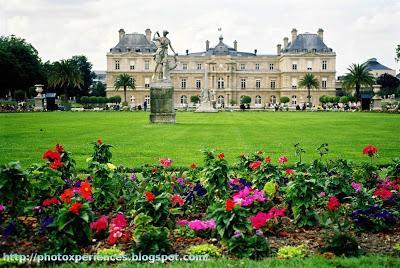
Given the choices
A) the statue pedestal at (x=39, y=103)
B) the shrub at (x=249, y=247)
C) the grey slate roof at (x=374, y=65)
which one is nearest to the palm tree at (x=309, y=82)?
the statue pedestal at (x=39, y=103)

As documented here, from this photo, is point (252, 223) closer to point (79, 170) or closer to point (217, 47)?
point (79, 170)

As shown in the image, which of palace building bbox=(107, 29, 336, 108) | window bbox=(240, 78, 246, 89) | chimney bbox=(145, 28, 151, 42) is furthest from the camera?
window bbox=(240, 78, 246, 89)

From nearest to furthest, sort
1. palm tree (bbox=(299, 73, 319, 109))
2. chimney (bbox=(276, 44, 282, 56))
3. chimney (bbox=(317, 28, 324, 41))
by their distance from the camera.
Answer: palm tree (bbox=(299, 73, 319, 109)) < chimney (bbox=(317, 28, 324, 41)) < chimney (bbox=(276, 44, 282, 56))

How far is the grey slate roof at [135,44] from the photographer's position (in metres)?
106

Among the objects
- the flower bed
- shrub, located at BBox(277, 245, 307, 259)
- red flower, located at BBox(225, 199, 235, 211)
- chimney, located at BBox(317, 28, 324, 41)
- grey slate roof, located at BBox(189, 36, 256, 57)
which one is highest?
chimney, located at BBox(317, 28, 324, 41)

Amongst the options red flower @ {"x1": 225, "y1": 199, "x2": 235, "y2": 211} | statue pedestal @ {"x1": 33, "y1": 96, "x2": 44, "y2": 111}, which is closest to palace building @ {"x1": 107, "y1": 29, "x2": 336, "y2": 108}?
statue pedestal @ {"x1": 33, "y1": 96, "x2": 44, "y2": 111}

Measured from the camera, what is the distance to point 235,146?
59.3 feet

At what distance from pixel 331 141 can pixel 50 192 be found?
14.7 metres

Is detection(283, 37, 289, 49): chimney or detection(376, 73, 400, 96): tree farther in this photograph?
detection(376, 73, 400, 96): tree

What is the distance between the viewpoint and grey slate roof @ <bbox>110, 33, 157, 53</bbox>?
106 meters

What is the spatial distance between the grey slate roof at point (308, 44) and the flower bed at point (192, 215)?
9978cm

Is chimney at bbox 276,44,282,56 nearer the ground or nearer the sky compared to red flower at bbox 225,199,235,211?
nearer the sky

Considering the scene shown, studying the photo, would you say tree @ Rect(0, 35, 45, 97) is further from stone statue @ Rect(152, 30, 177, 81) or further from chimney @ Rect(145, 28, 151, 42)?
stone statue @ Rect(152, 30, 177, 81)

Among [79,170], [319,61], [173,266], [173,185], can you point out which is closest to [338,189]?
[173,185]
